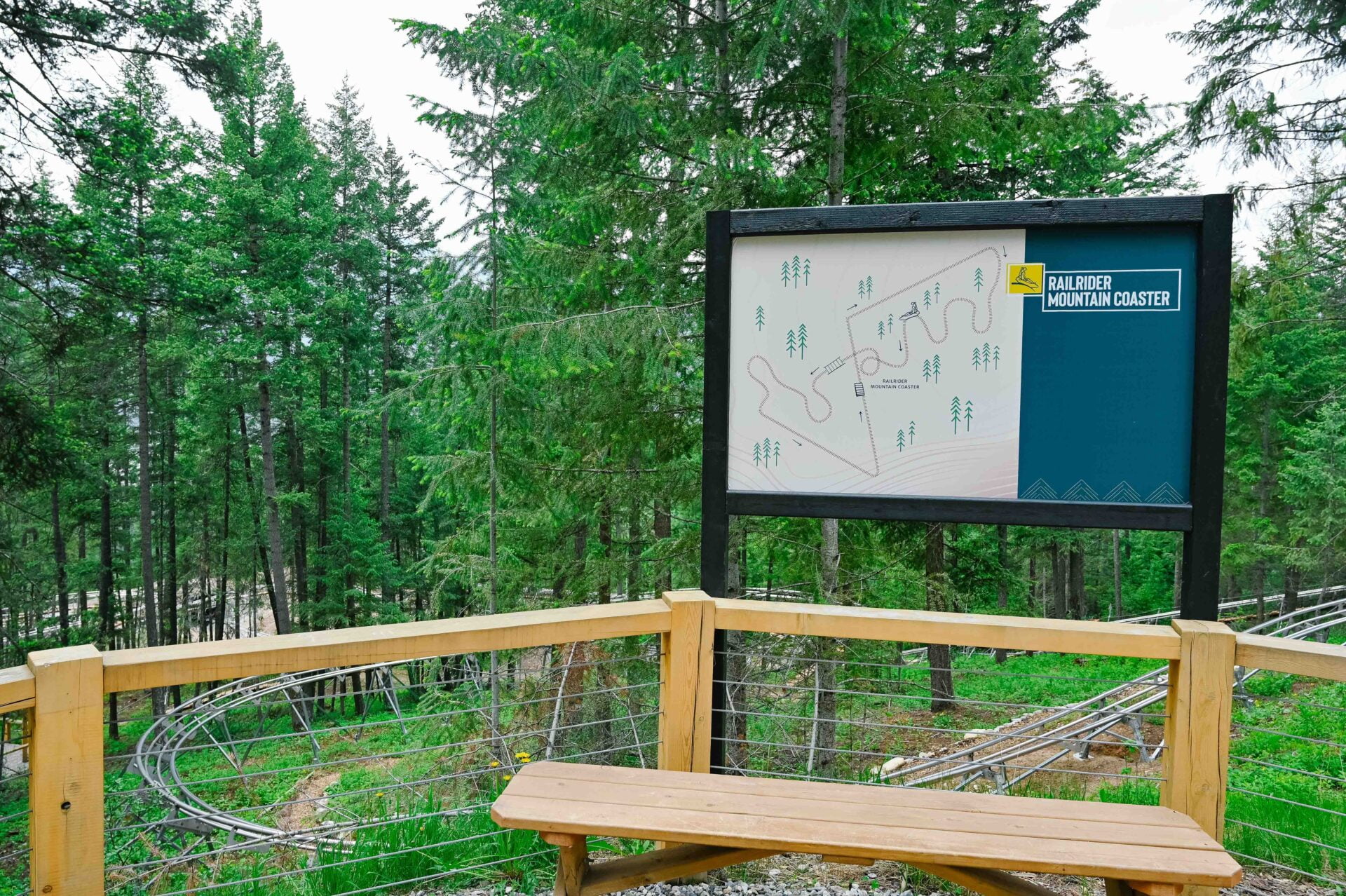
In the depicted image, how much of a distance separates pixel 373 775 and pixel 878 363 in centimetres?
Answer: 1231

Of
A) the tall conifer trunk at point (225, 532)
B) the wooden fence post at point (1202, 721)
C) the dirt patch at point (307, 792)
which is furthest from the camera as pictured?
the tall conifer trunk at point (225, 532)

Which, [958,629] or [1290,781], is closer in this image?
[958,629]

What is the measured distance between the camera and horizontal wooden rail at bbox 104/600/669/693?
83.2 inches

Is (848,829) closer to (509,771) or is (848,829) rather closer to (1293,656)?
(1293,656)

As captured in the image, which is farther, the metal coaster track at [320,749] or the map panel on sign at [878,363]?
the metal coaster track at [320,749]

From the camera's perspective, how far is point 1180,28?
1062 cm

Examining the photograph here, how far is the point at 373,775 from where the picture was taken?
12.5m

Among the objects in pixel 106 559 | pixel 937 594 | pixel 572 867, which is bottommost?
pixel 106 559

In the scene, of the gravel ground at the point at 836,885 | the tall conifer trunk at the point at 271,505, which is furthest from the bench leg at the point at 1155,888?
the tall conifer trunk at the point at 271,505

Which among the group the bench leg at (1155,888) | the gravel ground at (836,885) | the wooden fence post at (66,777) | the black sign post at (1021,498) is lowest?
the gravel ground at (836,885)

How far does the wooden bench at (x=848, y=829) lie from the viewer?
1993 mm

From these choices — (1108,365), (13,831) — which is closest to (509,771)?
(13,831)

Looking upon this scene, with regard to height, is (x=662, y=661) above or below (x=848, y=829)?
above

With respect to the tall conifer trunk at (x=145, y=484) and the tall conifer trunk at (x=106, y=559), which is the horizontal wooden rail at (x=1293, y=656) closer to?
the tall conifer trunk at (x=145, y=484)
